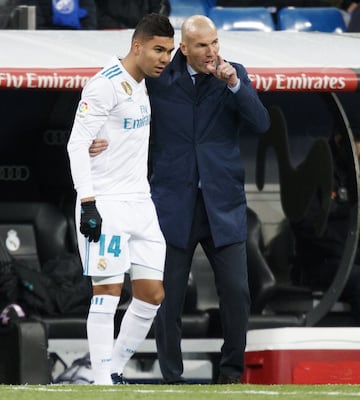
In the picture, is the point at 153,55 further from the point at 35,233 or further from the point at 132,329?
the point at 35,233

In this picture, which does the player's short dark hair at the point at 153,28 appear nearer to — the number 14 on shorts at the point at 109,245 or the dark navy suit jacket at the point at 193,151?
the dark navy suit jacket at the point at 193,151

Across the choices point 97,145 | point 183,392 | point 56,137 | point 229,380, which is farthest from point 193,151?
point 56,137

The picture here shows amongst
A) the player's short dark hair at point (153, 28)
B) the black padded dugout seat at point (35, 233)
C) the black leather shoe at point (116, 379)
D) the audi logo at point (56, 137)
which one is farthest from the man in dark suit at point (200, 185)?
the audi logo at point (56, 137)

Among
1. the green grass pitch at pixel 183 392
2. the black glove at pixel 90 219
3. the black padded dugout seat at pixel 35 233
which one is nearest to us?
the green grass pitch at pixel 183 392

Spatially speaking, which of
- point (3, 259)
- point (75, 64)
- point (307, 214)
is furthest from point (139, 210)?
point (307, 214)

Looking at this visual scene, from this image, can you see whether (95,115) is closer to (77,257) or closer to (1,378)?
(1,378)

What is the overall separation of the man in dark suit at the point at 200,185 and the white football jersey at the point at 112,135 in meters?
0.34

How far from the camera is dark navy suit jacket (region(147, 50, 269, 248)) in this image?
28.1ft

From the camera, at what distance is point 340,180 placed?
1130 cm

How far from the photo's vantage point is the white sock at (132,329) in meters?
8.33

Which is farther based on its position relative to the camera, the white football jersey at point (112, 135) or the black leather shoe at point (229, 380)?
the black leather shoe at point (229, 380)

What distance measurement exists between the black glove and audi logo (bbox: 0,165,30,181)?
3.51 metres

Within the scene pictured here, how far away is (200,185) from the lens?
338 inches

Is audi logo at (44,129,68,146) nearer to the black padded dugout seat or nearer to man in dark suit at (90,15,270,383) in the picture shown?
the black padded dugout seat
